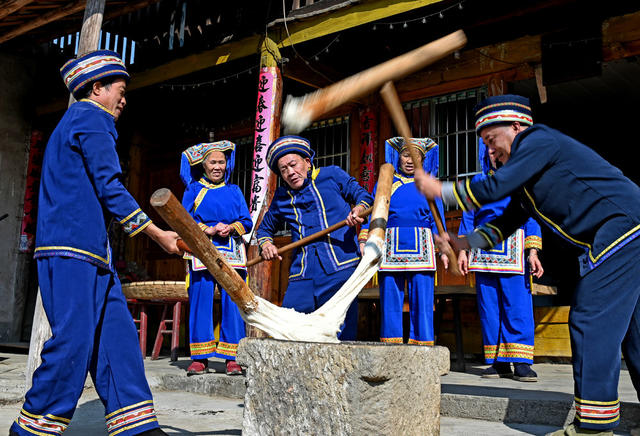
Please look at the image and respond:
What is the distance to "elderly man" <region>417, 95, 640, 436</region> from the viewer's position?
2.73 m

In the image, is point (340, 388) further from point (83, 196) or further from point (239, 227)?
point (239, 227)

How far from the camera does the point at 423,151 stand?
18.1 ft

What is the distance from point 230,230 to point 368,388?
3.13 m

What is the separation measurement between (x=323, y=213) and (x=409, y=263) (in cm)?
124

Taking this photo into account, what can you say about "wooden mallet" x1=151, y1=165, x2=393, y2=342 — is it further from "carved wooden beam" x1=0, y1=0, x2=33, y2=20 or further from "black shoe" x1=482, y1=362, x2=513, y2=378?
"carved wooden beam" x1=0, y1=0, x2=33, y2=20

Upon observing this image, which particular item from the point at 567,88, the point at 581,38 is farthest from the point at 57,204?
the point at 567,88

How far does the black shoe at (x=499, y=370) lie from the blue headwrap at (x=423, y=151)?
5.68 feet

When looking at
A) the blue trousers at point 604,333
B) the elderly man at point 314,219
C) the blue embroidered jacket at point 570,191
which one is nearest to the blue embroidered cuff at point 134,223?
the blue embroidered jacket at point 570,191

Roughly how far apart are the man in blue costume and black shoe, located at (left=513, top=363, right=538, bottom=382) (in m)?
3.01

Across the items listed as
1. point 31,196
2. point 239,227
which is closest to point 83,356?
point 239,227

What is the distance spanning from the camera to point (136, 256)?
35.5 ft

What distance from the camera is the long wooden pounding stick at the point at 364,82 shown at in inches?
135

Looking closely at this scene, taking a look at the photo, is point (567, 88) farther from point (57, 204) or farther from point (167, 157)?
point (57, 204)

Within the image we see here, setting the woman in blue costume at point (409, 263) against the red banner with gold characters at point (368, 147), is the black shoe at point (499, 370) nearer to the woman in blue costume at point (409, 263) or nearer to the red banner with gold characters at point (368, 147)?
the woman in blue costume at point (409, 263)
